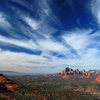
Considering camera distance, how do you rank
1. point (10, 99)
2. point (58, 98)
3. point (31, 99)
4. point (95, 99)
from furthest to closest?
1. point (95, 99)
2. point (58, 98)
3. point (31, 99)
4. point (10, 99)

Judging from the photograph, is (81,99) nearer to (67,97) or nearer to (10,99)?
(67,97)

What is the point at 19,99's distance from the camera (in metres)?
139

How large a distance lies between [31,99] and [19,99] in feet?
51.0

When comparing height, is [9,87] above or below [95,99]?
above

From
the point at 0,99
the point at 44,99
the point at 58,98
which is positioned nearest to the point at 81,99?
the point at 58,98

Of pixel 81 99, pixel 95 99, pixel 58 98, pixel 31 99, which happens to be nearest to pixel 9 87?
pixel 31 99

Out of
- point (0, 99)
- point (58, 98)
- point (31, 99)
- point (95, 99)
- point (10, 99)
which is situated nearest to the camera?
point (0, 99)

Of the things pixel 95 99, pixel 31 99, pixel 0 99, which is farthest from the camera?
pixel 95 99

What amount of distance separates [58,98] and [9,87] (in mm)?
74983

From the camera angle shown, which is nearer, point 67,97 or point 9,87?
point 67,97

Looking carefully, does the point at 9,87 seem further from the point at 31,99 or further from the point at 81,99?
the point at 81,99

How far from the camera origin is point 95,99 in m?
177

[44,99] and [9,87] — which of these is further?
[9,87]

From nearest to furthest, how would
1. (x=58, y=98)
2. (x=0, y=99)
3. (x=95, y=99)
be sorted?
(x=0, y=99), (x=58, y=98), (x=95, y=99)
